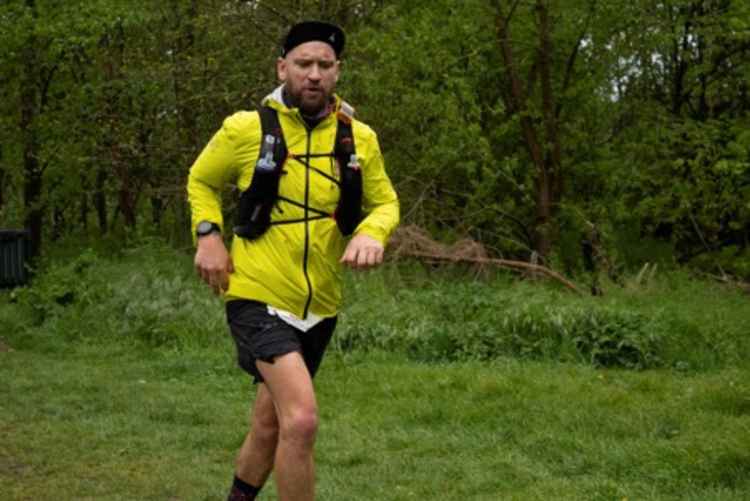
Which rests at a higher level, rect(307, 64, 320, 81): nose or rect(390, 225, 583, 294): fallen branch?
rect(307, 64, 320, 81): nose

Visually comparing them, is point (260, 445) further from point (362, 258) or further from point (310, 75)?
point (310, 75)

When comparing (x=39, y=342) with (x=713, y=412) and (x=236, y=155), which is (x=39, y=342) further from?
(x=236, y=155)

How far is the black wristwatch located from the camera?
527cm

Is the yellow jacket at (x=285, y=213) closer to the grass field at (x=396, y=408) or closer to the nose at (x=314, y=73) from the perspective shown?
the nose at (x=314, y=73)

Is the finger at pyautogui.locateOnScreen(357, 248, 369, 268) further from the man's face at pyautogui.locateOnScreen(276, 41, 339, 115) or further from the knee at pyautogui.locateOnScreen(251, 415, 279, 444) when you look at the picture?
the knee at pyautogui.locateOnScreen(251, 415, 279, 444)

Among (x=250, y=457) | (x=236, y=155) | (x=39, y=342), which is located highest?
(x=236, y=155)

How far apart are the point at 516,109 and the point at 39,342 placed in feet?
33.7

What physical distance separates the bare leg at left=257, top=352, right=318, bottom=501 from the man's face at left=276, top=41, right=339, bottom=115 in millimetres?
1021

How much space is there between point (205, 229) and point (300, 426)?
→ 90 cm

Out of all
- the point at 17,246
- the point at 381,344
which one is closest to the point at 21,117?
the point at 17,246

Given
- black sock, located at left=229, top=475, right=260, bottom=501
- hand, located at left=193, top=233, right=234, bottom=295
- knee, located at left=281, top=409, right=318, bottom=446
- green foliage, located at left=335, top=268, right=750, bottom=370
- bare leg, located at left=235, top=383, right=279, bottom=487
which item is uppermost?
hand, located at left=193, top=233, right=234, bottom=295

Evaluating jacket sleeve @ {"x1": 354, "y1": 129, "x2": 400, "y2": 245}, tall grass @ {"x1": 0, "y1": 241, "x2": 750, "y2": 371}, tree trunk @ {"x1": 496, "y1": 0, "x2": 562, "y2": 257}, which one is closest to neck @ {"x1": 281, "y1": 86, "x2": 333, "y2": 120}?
jacket sleeve @ {"x1": 354, "y1": 129, "x2": 400, "y2": 245}

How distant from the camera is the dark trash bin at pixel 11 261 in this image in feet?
59.0

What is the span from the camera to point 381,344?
11.5 meters
